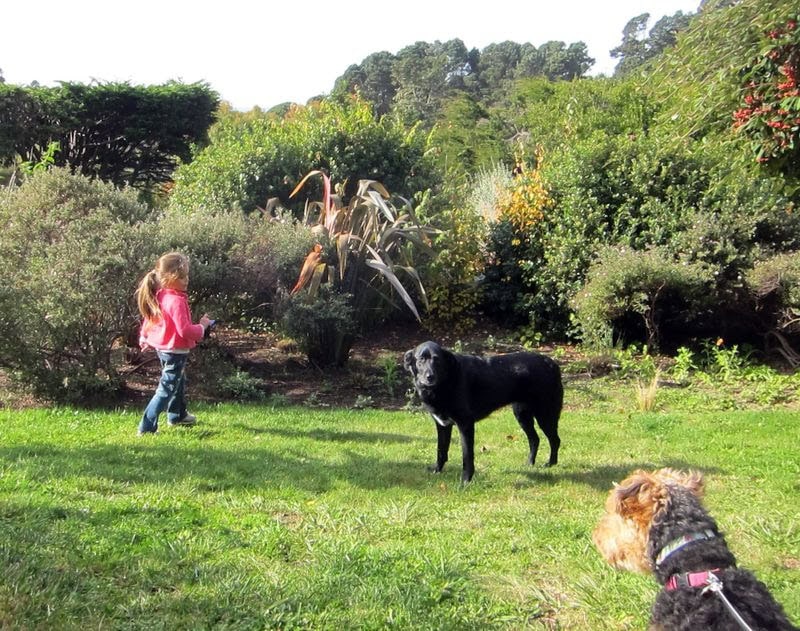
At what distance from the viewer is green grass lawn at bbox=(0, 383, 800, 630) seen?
3.58 meters

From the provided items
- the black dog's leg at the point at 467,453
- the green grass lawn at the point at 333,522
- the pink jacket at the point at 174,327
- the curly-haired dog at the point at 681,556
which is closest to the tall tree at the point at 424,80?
the pink jacket at the point at 174,327

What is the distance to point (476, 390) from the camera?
6.18 meters

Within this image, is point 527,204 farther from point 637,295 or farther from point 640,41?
point 640,41

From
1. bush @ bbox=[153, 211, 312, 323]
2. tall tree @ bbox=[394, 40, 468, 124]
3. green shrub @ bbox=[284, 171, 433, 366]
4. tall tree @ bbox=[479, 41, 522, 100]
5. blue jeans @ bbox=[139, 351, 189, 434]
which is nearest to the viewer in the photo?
blue jeans @ bbox=[139, 351, 189, 434]

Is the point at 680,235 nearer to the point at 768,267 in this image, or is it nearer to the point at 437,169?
the point at 768,267

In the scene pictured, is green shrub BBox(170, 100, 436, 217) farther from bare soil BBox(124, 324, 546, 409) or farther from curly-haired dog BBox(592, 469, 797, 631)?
curly-haired dog BBox(592, 469, 797, 631)

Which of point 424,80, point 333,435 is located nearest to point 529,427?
point 333,435

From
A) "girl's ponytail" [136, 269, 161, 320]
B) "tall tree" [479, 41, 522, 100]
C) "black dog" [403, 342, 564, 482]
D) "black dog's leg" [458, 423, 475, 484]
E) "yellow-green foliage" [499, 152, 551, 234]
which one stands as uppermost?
"tall tree" [479, 41, 522, 100]

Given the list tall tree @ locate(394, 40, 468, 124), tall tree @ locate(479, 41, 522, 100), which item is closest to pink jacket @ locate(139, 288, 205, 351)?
tall tree @ locate(394, 40, 468, 124)

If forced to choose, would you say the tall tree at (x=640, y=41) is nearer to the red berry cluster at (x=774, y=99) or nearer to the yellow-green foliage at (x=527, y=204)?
the yellow-green foliage at (x=527, y=204)

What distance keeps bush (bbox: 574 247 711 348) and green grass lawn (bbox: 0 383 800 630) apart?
144 inches

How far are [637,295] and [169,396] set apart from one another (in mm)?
7170

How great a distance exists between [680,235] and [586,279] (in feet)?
5.37

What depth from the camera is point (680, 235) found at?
39.2 ft
